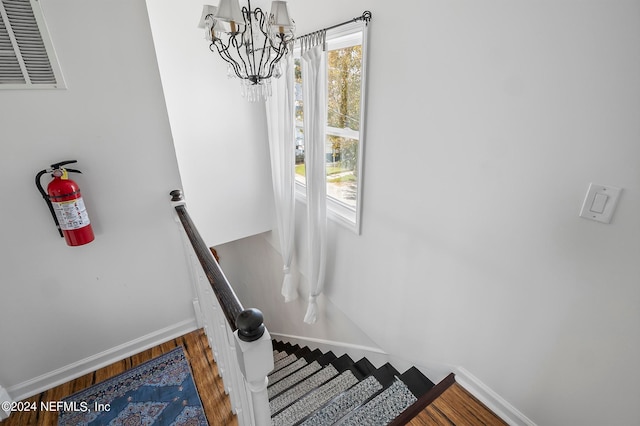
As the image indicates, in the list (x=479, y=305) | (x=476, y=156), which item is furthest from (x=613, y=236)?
(x=479, y=305)

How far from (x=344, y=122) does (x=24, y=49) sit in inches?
72.2

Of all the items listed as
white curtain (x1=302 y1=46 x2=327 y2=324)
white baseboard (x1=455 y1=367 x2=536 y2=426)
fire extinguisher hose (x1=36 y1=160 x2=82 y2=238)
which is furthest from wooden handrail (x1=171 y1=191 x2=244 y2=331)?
white baseboard (x1=455 y1=367 x2=536 y2=426)

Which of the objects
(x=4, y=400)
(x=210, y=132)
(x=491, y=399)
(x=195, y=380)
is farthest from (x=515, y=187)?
(x=4, y=400)

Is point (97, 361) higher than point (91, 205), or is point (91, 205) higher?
point (91, 205)

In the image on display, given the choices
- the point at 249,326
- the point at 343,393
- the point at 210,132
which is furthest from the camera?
the point at 210,132

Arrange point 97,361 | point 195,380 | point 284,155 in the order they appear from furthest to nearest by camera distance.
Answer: point 284,155, point 97,361, point 195,380

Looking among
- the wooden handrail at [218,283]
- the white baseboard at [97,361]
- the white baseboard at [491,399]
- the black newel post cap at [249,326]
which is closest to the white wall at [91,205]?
the white baseboard at [97,361]

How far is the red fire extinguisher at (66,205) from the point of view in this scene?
1.50 m

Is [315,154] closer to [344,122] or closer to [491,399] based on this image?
[344,122]

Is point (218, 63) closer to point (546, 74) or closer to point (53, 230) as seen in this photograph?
point (53, 230)

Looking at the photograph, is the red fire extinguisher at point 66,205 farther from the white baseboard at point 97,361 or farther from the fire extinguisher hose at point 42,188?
the white baseboard at point 97,361

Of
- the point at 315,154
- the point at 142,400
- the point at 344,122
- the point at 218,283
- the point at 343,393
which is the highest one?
the point at 344,122

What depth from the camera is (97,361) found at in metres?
1.92

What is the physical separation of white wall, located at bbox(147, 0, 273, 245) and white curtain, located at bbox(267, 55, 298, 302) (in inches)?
9.8
